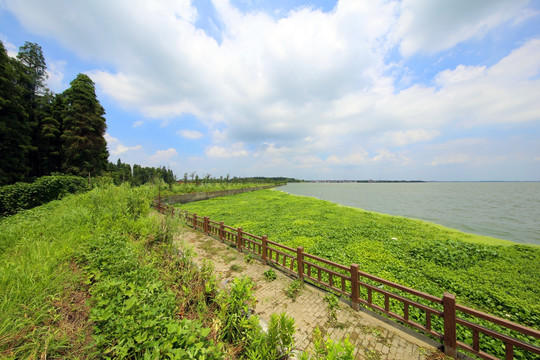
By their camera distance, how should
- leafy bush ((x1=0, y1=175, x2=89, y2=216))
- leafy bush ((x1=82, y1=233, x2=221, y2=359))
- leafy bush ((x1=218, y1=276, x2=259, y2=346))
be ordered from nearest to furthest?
leafy bush ((x1=82, y1=233, x2=221, y2=359)) < leafy bush ((x1=218, y1=276, x2=259, y2=346)) < leafy bush ((x1=0, y1=175, x2=89, y2=216))

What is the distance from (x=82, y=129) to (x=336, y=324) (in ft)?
94.9

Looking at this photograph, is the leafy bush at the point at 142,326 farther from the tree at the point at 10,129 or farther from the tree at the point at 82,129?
the tree at the point at 82,129

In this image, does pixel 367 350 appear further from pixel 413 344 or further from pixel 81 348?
pixel 81 348

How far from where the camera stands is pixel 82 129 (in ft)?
67.7

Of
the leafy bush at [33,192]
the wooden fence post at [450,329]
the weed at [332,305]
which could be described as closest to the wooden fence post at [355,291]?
the weed at [332,305]

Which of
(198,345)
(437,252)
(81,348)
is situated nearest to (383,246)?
(437,252)

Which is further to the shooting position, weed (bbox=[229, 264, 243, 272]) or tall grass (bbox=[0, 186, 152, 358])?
weed (bbox=[229, 264, 243, 272])

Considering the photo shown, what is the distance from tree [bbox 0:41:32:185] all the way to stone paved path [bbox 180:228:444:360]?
72.6 feet

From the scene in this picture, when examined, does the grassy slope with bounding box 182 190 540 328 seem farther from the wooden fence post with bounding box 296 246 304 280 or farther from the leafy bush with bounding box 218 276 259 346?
the leafy bush with bounding box 218 276 259 346

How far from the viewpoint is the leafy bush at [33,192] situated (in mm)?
10305

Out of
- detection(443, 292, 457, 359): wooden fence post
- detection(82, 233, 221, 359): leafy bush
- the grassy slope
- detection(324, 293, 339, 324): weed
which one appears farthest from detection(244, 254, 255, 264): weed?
detection(443, 292, 457, 359): wooden fence post

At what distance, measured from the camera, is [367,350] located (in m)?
3.27

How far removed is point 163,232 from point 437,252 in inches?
418

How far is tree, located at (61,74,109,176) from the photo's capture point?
20125 mm
